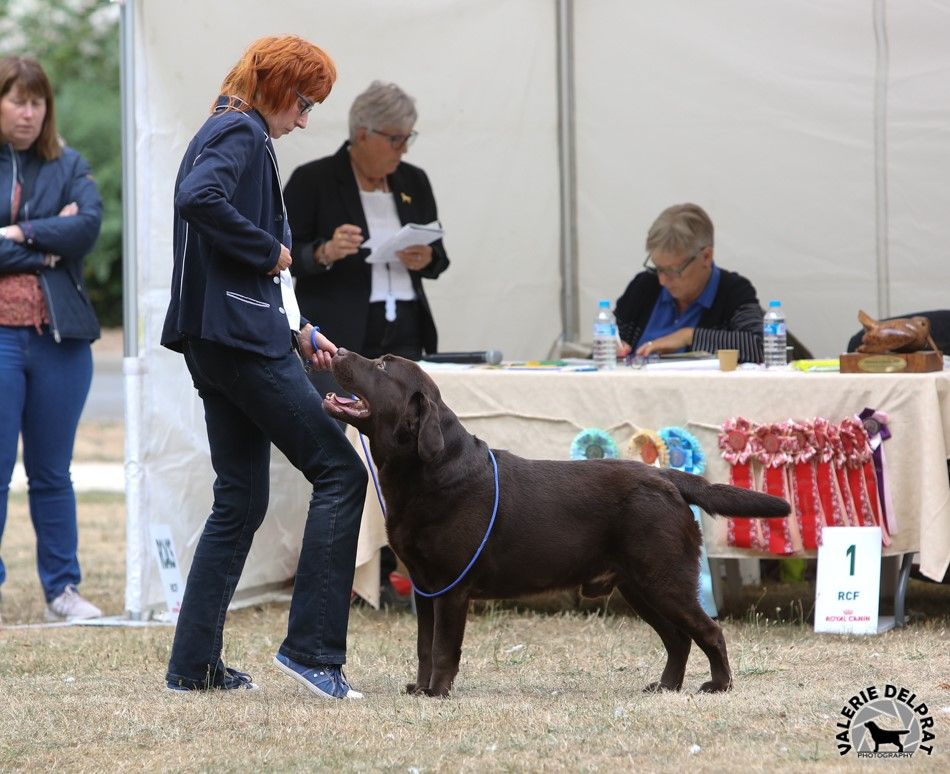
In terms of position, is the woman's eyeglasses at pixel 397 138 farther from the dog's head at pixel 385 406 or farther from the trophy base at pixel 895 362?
the dog's head at pixel 385 406

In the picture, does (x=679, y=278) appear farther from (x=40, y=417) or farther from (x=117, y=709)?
(x=117, y=709)

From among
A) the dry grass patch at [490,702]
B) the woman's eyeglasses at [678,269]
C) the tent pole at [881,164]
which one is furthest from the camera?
the tent pole at [881,164]

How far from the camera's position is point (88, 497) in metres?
10.0

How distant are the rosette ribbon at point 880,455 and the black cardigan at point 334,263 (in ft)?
6.80

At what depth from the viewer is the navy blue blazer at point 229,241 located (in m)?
3.79

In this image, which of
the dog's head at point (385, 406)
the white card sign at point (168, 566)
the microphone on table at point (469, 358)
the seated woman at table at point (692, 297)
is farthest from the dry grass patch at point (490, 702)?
the seated woman at table at point (692, 297)

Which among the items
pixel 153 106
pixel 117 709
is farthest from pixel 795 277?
pixel 117 709

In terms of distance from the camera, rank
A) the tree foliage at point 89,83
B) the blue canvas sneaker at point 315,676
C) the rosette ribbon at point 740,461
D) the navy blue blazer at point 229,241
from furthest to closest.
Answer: the tree foliage at point 89,83
the rosette ribbon at point 740,461
the blue canvas sneaker at point 315,676
the navy blue blazer at point 229,241

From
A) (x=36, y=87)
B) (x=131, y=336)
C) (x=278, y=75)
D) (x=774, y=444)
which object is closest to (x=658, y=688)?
(x=774, y=444)

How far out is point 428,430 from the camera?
3.92m

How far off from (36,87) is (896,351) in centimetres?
339

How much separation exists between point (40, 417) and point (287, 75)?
7.83ft

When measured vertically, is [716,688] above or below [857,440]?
below

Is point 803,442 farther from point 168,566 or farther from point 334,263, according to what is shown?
point 168,566
